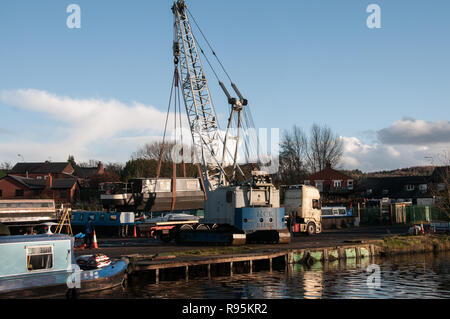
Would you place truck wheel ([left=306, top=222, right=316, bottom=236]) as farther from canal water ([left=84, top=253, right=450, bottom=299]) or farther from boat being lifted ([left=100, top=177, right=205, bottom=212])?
boat being lifted ([left=100, top=177, right=205, bottom=212])

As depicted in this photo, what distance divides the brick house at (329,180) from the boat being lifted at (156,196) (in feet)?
118

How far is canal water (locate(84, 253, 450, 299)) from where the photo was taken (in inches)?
840

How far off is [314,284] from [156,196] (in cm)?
3205

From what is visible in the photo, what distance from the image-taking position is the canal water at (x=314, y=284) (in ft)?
70.0

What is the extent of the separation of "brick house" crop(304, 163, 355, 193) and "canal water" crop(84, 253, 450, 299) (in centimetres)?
5771

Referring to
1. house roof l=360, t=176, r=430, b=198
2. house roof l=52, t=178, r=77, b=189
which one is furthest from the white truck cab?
house roof l=52, t=178, r=77, b=189

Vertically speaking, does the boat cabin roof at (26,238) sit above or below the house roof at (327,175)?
below

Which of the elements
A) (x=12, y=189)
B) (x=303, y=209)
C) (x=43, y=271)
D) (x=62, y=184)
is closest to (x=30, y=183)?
(x=12, y=189)

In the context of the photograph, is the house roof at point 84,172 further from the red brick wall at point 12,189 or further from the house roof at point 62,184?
the red brick wall at point 12,189

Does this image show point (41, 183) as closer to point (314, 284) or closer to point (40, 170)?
point (40, 170)

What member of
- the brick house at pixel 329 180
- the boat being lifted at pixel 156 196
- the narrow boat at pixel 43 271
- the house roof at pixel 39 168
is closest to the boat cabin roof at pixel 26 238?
the narrow boat at pixel 43 271
